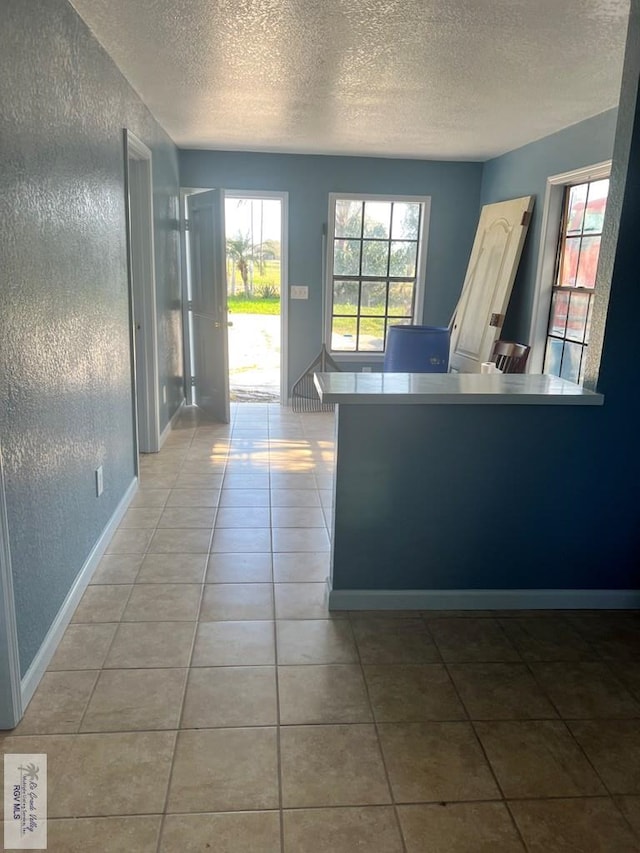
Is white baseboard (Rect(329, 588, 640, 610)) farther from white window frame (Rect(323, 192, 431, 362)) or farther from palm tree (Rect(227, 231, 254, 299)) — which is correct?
palm tree (Rect(227, 231, 254, 299))

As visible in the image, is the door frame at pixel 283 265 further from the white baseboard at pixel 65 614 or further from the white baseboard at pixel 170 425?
the white baseboard at pixel 65 614

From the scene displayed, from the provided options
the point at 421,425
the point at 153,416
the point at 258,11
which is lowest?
the point at 153,416

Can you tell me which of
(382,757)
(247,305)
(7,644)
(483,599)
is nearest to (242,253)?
(247,305)

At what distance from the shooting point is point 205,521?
3287mm

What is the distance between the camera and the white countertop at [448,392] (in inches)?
91.2

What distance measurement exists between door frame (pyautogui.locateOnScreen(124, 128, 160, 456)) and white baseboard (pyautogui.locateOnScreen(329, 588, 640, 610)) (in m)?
2.00

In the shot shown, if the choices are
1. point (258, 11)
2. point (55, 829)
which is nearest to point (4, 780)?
point (55, 829)

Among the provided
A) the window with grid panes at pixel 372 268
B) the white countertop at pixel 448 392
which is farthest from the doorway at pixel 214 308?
the white countertop at pixel 448 392

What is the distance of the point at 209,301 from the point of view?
17.2ft

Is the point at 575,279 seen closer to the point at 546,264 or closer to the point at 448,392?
the point at 546,264

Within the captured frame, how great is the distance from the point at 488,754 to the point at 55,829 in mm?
1126

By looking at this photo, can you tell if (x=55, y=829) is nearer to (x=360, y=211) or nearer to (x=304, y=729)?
(x=304, y=729)

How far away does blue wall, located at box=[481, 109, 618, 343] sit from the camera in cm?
381

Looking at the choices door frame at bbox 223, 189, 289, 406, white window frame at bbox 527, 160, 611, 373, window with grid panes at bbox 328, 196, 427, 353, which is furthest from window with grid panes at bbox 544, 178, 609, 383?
door frame at bbox 223, 189, 289, 406
